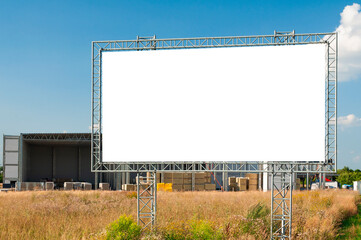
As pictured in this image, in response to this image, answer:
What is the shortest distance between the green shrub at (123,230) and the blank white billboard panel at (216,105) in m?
2.87

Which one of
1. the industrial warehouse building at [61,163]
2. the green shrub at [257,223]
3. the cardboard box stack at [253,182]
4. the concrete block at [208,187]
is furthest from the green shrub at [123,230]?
the industrial warehouse building at [61,163]

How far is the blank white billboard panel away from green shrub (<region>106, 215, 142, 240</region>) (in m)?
2.87

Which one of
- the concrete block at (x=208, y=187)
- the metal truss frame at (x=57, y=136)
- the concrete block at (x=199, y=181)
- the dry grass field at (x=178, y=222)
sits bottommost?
the concrete block at (x=208, y=187)

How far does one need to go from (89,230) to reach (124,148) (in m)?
3.07

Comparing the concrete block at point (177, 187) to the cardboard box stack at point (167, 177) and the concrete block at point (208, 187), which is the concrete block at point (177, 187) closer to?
the cardboard box stack at point (167, 177)

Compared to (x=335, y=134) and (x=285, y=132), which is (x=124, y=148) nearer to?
(x=285, y=132)

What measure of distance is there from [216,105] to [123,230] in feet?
17.5

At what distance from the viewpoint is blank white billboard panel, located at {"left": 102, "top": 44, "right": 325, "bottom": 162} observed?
1304cm

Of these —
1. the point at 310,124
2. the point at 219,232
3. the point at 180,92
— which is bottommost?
the point at 219,232

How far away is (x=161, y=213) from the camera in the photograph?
1619cm

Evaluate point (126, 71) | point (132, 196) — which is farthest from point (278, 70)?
point (132, 196)

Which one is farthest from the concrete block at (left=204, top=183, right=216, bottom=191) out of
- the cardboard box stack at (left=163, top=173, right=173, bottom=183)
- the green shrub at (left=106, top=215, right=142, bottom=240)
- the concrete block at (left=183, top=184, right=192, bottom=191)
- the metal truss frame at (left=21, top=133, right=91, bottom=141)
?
the green shrub at (left=106, top=215, right=142, bottom=240)

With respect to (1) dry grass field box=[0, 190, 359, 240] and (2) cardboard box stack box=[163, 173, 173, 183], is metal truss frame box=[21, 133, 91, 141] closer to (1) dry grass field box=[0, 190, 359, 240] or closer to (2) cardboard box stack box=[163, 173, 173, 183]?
(2) cardboard box stack box=[163, 173, 173, 183]

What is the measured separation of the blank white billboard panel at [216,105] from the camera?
513 inches
